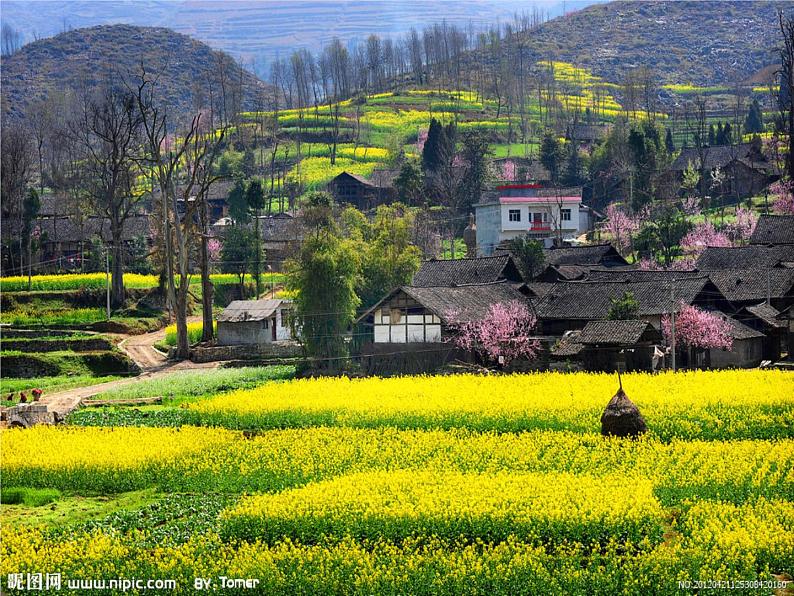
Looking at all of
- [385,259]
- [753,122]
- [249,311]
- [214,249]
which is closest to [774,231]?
[385,259]

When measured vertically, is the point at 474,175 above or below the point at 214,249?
above

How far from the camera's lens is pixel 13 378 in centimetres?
5775

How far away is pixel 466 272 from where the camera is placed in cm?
6812

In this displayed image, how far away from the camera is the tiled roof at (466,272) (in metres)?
67.0

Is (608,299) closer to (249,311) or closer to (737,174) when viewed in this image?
(249,311)

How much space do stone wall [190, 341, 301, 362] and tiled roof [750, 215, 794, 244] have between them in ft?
95.2

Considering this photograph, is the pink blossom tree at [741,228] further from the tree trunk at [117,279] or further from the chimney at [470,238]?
the tree trunk at [117,279]

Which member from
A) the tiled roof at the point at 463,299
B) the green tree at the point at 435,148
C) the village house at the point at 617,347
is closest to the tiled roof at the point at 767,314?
the village house at the point at 617,347

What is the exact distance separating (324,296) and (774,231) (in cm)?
2934

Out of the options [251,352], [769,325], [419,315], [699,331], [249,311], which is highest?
[419,315]

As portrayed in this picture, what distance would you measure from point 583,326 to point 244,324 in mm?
19480

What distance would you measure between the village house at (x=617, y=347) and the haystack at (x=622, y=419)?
56.9 ft

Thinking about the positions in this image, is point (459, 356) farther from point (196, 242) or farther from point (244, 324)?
point (196, 242)

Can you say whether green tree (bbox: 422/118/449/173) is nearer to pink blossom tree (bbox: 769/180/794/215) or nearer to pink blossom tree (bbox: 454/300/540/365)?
pink blossom tree (bbox: 769/180/794/215)
